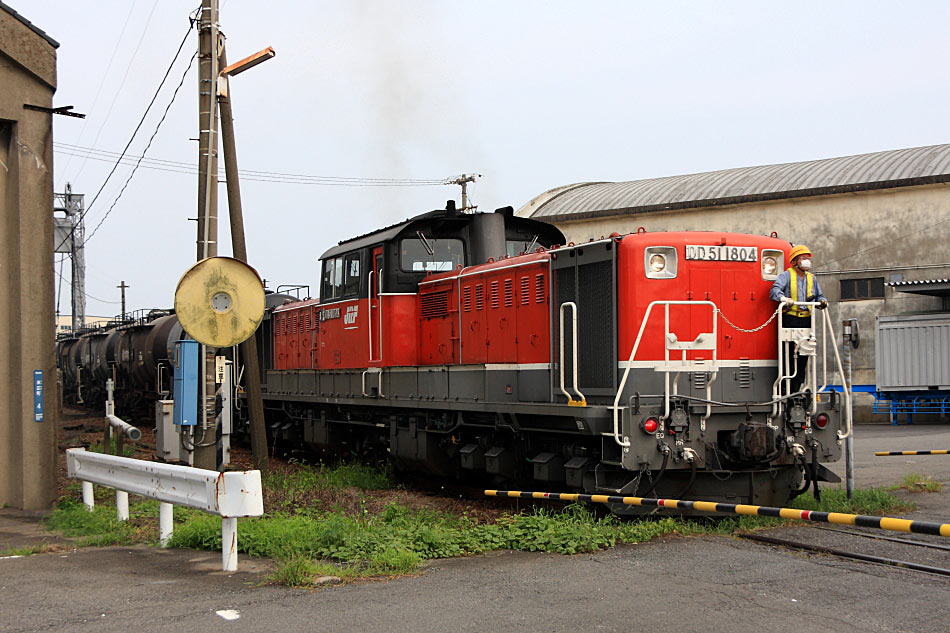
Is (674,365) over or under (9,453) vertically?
over

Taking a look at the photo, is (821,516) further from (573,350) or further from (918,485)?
(918,485)

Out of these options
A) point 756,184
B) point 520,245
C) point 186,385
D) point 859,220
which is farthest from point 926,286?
point 186,385

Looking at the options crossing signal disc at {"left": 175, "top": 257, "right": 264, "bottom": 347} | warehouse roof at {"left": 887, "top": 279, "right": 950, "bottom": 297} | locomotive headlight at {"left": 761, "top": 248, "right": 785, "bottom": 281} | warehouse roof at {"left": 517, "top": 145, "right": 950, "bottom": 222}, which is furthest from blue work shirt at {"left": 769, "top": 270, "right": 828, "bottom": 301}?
warehouse roof at {"left": 517, "top": 145, "right": 950, "bottom": 222}

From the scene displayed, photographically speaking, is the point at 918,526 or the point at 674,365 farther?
the point at 674,365

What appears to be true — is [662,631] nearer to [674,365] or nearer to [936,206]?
[674,365]

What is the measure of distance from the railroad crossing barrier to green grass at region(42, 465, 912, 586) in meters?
0.36

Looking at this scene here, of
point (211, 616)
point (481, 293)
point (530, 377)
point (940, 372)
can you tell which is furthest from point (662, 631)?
point (940, 372)

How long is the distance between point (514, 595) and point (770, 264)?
17.7 ft

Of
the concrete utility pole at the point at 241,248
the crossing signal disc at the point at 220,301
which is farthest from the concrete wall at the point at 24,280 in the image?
the crossing signal disc at the point at 220,301

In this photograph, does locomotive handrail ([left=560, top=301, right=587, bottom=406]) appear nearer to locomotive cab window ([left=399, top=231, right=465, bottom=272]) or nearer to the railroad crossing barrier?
locomotive cab window ([left=399, top=231, right=465, bottom=272])

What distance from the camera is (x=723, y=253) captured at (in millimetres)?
9695

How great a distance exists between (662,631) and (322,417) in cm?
1162

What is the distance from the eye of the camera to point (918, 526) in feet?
15.9

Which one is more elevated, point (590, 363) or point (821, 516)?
point (590, 363)
